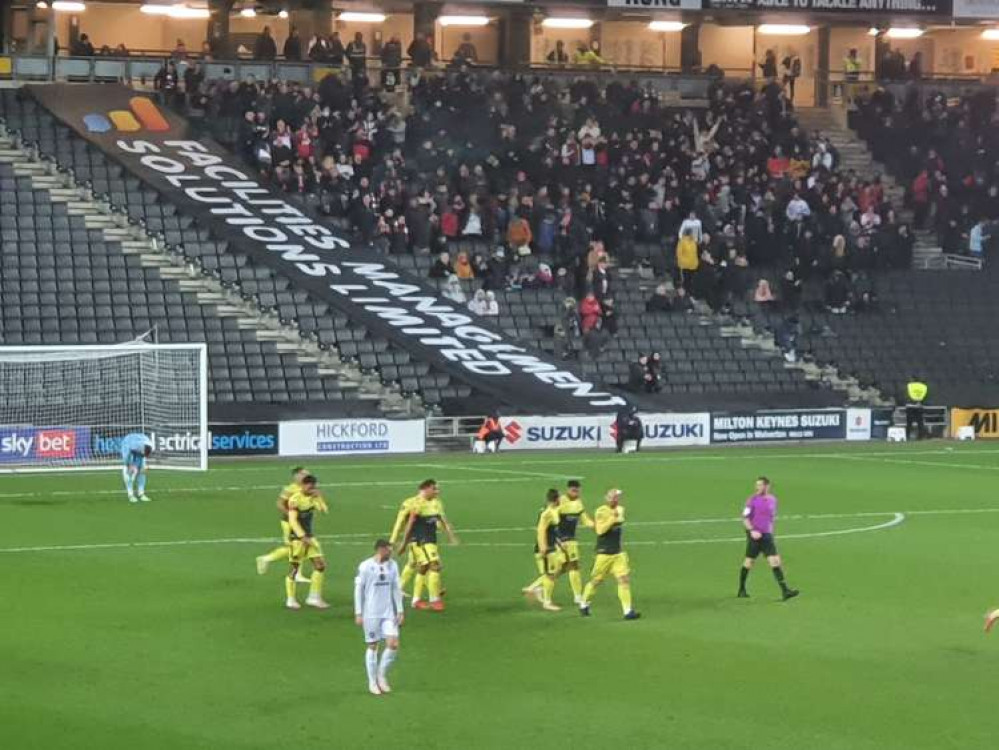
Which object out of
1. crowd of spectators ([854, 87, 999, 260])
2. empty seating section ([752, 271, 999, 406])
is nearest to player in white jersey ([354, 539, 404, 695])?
empty seating section ([752, 271, 999, 406])

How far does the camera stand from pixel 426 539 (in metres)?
28.2

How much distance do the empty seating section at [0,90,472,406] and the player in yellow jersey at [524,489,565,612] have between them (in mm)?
25279

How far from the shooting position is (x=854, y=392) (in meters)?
60.5

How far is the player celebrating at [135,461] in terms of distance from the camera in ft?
133

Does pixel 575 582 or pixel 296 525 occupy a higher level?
pixel 296 525

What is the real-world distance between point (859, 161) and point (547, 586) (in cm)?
4383

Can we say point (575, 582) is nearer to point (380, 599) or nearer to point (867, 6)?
point (380, 599)

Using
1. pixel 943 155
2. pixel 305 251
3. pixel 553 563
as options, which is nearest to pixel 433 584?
pixel 553 563

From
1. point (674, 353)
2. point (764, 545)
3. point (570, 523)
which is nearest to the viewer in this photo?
point (570, 523)

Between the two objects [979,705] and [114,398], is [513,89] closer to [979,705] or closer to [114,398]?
[114,398]

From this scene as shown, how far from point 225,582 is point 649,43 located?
44.9 meters

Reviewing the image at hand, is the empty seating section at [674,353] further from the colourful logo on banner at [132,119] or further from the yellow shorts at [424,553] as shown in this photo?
the yellow shorts at [424,553]

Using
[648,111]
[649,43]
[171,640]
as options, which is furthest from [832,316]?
[171,640]

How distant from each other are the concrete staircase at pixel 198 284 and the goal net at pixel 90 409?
649cm
